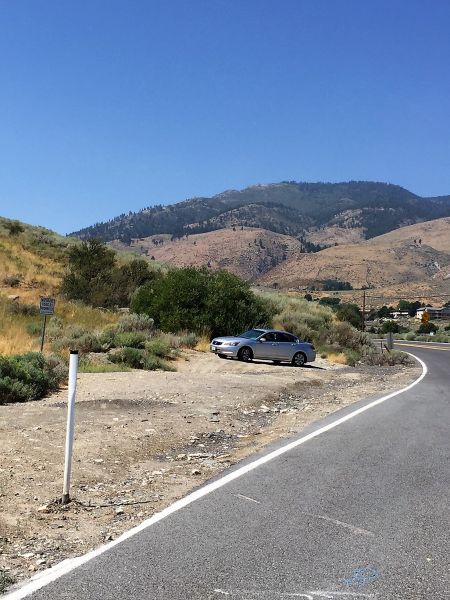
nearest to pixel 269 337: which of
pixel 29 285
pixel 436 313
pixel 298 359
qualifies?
pixel 298 359

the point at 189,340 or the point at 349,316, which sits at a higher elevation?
the point at 349,316

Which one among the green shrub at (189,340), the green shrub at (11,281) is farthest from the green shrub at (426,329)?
the green shrub at (189,340)

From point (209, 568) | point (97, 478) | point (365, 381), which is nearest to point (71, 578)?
point (209, 568)

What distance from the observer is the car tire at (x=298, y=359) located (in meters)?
28.8

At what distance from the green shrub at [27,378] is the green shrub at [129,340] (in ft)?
24.5

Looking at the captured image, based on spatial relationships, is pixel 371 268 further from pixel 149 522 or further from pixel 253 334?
pixel 149 522

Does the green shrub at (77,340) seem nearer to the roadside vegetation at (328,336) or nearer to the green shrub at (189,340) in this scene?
the green shrub at (189,340)

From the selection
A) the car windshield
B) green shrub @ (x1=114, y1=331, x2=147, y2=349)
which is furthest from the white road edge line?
the car windshield

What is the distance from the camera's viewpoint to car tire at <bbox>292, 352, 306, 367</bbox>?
94.5 feet

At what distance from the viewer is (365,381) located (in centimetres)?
2469

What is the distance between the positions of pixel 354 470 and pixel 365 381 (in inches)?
661

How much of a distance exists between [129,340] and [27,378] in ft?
33.0

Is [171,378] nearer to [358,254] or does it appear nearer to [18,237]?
[18,237]

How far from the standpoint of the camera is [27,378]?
13531 mm
